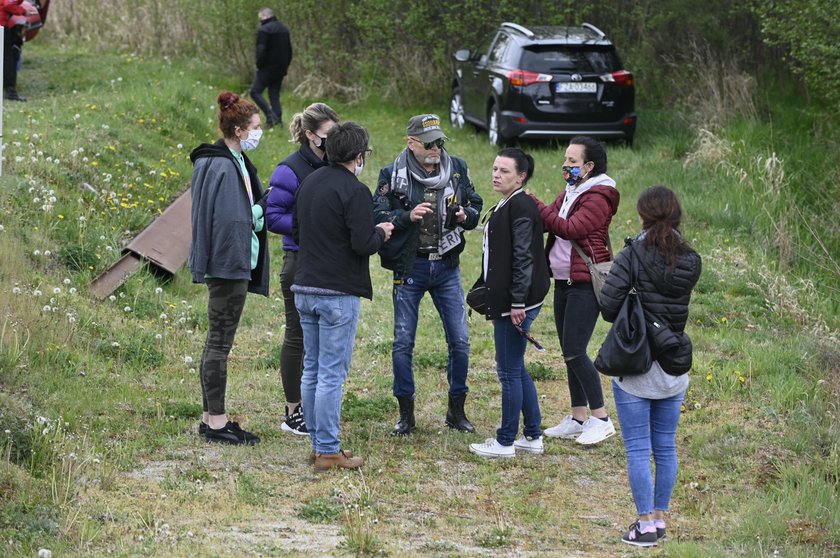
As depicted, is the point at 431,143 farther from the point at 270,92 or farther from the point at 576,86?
the point at 270,92

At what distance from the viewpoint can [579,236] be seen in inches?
265

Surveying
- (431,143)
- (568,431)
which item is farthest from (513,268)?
(568,431)

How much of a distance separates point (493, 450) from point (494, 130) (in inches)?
424

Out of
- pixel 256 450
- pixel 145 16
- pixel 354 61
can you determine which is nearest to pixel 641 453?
pixel 256 450

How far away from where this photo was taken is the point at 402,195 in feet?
22.3

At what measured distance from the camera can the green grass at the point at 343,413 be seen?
5547 mm

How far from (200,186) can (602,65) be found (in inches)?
432

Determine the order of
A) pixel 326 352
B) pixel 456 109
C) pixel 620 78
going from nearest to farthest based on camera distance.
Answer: pixel 326 352, pixel 620 78, pixel 456 109

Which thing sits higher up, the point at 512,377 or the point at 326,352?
the point at 326,352

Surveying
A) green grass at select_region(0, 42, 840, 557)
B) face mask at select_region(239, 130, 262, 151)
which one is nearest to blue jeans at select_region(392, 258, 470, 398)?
green grass at select_region(0, 42, 840, 557)

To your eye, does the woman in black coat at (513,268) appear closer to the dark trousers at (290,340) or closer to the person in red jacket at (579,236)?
the person in red jacket at (579,236)

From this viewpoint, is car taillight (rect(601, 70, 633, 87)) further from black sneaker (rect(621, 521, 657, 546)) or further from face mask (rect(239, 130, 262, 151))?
black sneaker (rect(621, 521, 657, 546))

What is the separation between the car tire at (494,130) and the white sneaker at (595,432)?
979 centimetres

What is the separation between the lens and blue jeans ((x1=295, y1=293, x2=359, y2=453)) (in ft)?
20.3
